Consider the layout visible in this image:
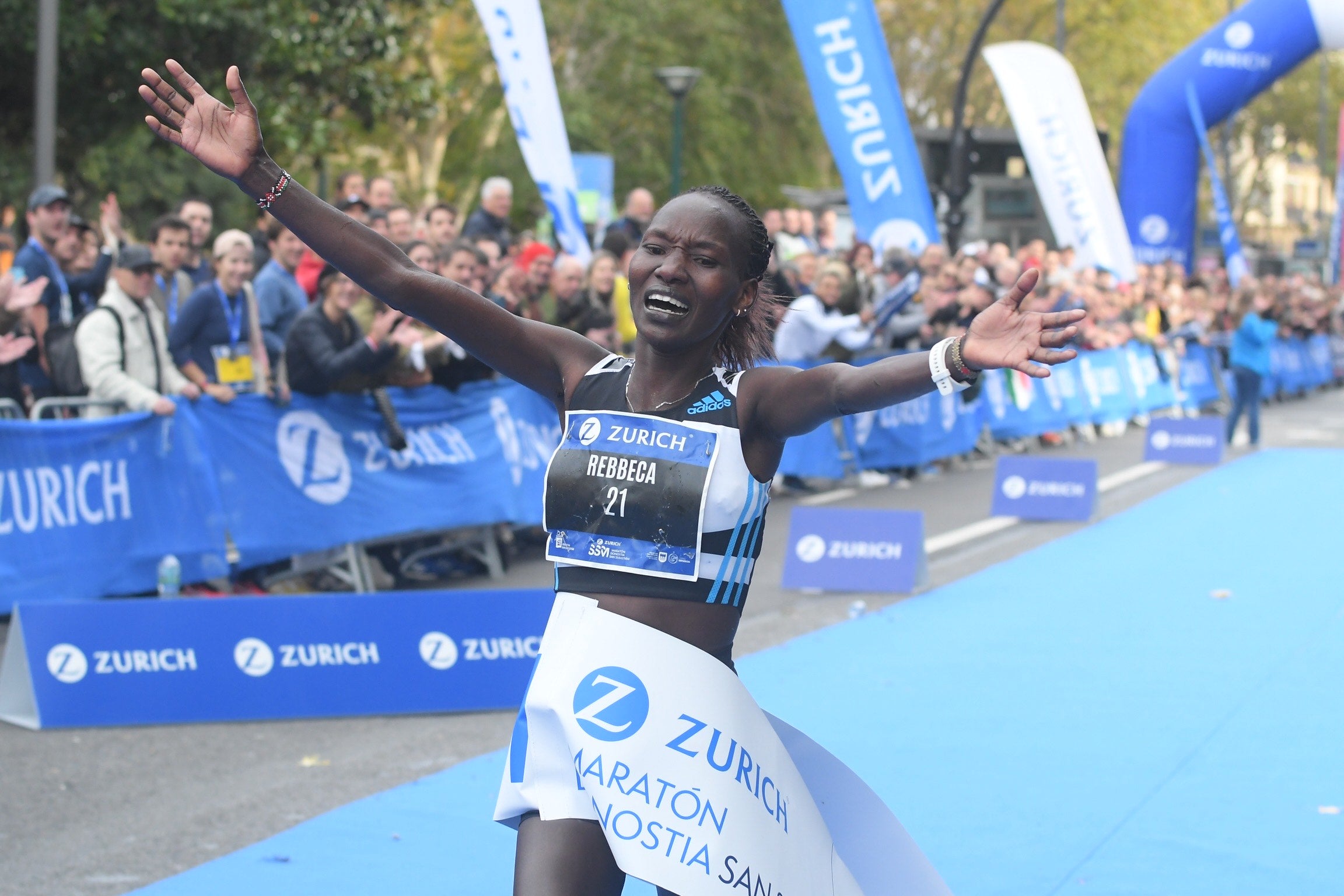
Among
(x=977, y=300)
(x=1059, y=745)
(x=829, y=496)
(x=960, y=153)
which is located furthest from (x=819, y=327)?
(x=960, y=153)

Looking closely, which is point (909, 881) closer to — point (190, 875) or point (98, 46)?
point (190, 875)

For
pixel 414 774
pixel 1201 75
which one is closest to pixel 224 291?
pixel 414 774

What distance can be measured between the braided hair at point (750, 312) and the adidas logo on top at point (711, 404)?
14 cm

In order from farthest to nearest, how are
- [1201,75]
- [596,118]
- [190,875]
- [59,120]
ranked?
1. [596,118]
2. [1201,75]
3. [59,120]
4. [190,875]

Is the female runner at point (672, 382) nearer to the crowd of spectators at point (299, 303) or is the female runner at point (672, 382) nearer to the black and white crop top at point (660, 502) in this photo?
the black and white crop top at point (660, 502)

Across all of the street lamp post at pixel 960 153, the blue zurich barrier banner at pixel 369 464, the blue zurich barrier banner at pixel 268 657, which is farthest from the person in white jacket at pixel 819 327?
the street lamp post at pixel 960 153

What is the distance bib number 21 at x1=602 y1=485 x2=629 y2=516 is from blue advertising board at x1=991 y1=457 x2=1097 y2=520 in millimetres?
10017

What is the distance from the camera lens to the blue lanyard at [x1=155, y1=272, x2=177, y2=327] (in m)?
8.93

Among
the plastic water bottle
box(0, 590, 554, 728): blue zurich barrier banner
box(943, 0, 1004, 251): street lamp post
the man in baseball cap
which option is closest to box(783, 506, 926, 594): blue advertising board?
box(0, 590, 554, 728): blue zurich barrier banner

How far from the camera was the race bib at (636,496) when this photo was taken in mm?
2963

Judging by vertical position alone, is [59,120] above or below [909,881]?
above

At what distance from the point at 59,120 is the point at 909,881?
15156 mm

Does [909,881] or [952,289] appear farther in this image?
[952,289]

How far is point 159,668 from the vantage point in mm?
6387
